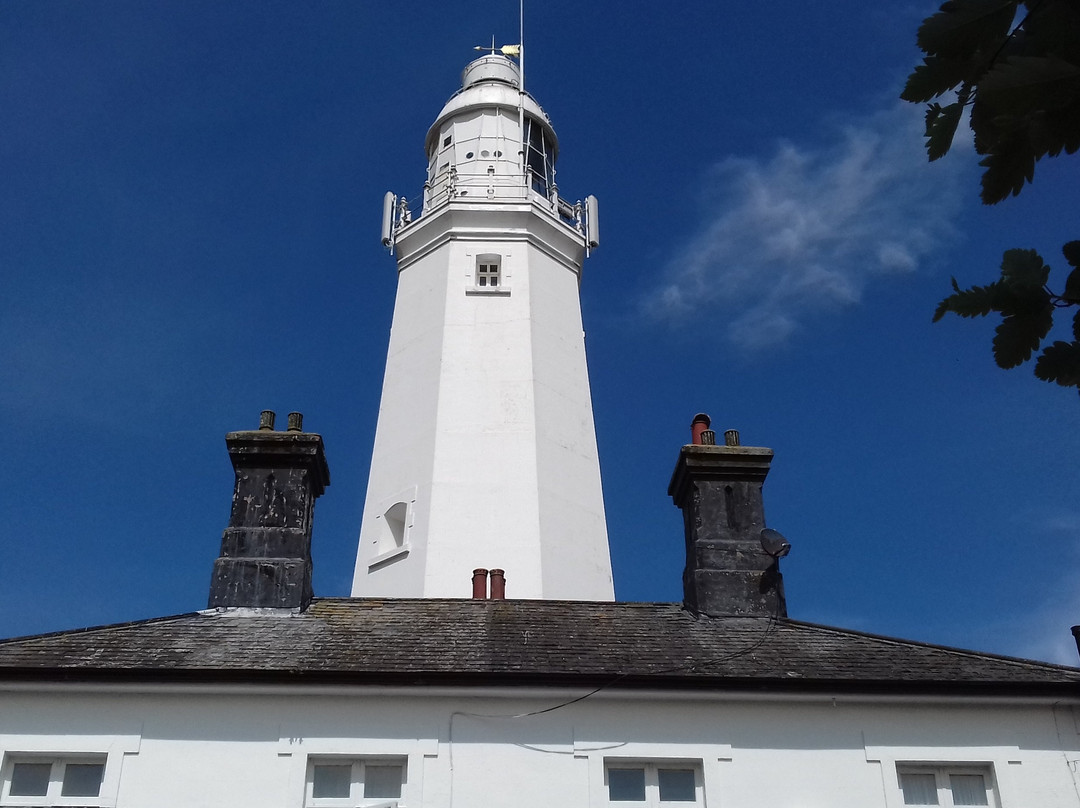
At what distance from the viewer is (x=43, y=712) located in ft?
36.7

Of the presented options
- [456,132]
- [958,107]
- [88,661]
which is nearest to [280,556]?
[88,661]

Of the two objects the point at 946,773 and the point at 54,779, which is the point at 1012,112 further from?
the point at 54,779

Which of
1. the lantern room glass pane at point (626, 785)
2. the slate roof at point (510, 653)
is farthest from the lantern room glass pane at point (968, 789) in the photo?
the lantern room glass pane at point (626, 785)

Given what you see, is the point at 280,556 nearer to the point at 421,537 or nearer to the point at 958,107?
the point at 421,537

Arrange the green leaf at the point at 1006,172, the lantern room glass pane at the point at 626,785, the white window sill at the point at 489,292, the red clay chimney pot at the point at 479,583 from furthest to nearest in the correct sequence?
the white window sill at the point at 489,292, the red clay chimney pot at the point at 479,583, the lantern room glass pane at the point at 626,785, the green leaf at the point at 1006,172

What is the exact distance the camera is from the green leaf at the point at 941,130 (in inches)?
149

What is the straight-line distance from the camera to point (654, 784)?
11117mm

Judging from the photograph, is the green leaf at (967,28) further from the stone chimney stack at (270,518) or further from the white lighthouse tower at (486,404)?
the white lighthouse tower at (486,404)

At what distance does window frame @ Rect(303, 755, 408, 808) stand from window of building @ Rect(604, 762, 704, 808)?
5.99 ft

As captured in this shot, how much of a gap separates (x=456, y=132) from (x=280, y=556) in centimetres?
1762

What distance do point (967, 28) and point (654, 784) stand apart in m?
8.73

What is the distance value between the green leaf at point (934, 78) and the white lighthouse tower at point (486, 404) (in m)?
16.7

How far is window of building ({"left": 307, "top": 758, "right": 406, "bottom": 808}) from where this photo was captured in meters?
10.9

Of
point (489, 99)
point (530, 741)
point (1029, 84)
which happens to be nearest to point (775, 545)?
point (530, 741)
